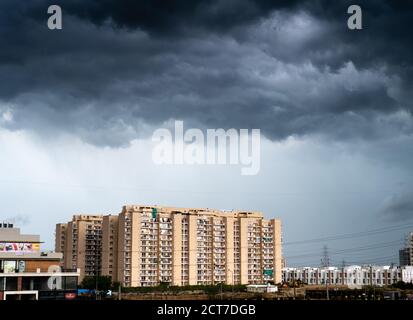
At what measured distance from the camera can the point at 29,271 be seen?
93938mm

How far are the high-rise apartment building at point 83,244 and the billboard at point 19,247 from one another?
192ft

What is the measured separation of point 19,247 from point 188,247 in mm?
64273

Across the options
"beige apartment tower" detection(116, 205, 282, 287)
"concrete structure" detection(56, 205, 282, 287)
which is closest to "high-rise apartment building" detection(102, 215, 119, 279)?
"concrete structure" detection(56, 205, 282, 287)

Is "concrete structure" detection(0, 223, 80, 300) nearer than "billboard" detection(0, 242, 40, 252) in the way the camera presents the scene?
Yes

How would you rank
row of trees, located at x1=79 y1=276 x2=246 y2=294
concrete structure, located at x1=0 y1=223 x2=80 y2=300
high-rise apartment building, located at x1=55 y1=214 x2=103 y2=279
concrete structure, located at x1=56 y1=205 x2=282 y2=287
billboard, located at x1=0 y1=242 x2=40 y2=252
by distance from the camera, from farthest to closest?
1. high-rise apartment building, located at x1=55 y1=214 x2=103 y2=279
2. concrete structure, located at x1=56 y1=205 x2=282 y2=287
3. row of trees, located at x1=79 y1=276 x2=246 y2=294
4. billboard, located at x1=0 y1=242 x2=40 y2=252
5. concrete structure, located at x1=0 y1=223 x2=80 y2=300

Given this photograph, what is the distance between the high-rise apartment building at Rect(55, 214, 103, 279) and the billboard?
192 feet

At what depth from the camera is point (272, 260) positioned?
16638cm

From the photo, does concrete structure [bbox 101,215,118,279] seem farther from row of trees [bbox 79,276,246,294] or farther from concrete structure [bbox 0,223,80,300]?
concrete structure [bbox 0,223,80,300]

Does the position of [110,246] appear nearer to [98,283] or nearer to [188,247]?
[98,283]

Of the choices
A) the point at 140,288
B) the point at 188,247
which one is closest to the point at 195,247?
the point at 188,247

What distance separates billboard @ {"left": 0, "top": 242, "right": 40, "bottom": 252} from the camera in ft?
311
